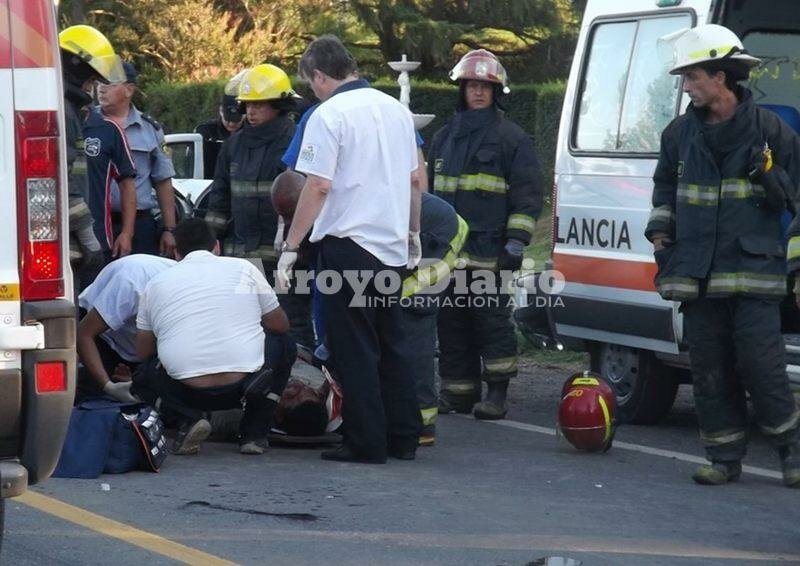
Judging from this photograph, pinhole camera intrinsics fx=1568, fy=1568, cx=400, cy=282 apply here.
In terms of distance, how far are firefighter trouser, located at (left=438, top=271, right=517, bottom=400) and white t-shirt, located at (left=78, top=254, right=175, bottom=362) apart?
1.88 metres

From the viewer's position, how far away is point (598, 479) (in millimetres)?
6707

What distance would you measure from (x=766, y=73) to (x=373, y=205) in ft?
10.0

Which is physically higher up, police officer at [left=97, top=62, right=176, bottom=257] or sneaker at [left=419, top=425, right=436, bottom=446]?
police officer at [left=97, top=62, right=176, bottom=257]

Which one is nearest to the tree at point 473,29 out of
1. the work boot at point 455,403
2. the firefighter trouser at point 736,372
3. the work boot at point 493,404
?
the work boot at point 455,403

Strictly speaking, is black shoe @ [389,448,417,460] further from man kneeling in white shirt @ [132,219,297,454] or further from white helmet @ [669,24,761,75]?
white helmet @ [669,24,761,75]

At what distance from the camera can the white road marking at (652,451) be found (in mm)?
7031

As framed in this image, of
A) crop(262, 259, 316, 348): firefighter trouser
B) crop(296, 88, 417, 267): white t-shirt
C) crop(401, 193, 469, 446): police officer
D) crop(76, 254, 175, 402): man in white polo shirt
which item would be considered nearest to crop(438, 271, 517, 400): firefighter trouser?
crop(262, 259, 316, 348): firefighter trouser

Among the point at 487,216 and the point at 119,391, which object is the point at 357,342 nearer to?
the point at 119,391

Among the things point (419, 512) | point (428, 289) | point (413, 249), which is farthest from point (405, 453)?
point (419, 512)

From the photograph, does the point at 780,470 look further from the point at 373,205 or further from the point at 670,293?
the point at 373,205

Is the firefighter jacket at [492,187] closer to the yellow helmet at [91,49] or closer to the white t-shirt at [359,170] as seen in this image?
the white t-shirt at [359,170]

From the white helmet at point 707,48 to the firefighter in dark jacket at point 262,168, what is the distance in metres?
2.49

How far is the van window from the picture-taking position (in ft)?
26.1

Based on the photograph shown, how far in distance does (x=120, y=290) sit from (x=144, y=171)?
5.70 feet
